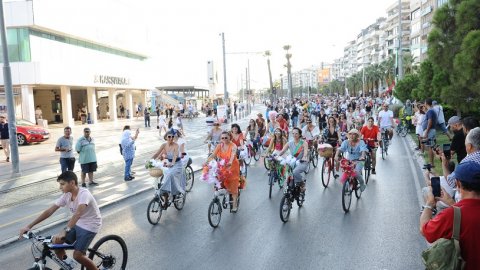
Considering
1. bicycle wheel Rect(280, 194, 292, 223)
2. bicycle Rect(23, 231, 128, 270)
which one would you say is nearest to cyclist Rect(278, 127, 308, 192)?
bicycle wheel Rect(280, 194, 292, 223)

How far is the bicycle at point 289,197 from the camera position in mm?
8693

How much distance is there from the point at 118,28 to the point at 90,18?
263 inches

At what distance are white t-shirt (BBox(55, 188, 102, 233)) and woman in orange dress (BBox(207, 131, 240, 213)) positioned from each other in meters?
3.88

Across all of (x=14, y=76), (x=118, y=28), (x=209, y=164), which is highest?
(x=118, y=28)

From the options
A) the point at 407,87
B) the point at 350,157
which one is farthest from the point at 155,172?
the point at 407,87

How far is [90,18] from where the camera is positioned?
44.3 meters

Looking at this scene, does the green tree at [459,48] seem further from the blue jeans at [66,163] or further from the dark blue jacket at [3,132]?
the dark blue jacket at [3,132]

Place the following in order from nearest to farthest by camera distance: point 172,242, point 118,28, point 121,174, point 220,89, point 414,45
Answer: point 172,242 → point 121,174 → point 118,28 → point 414,45 → point 220,89

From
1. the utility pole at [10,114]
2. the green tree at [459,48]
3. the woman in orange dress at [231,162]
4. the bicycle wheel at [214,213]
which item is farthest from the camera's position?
the utility pole at [10,114]

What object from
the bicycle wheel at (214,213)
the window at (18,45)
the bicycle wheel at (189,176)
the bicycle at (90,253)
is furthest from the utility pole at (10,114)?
the window at (18,45)

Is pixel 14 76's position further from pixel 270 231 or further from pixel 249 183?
pixel 270 231

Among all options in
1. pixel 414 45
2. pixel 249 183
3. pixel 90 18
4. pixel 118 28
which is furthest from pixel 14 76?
pixel 414 45

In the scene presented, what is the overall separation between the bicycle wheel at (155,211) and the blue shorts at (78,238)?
3.42 metres

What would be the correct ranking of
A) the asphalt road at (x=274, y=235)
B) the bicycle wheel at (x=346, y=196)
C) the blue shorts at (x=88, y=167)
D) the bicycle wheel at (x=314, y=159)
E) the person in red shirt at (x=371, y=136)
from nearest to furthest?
the asphalt road at (x=274, y=235)
the bicycle wheel at (x=346, y=196)
the blue shorts at (x=88, y=167)
the person in red shirt at (x=371, y=136)
the bicycle wheel at (x=314, y=159)
